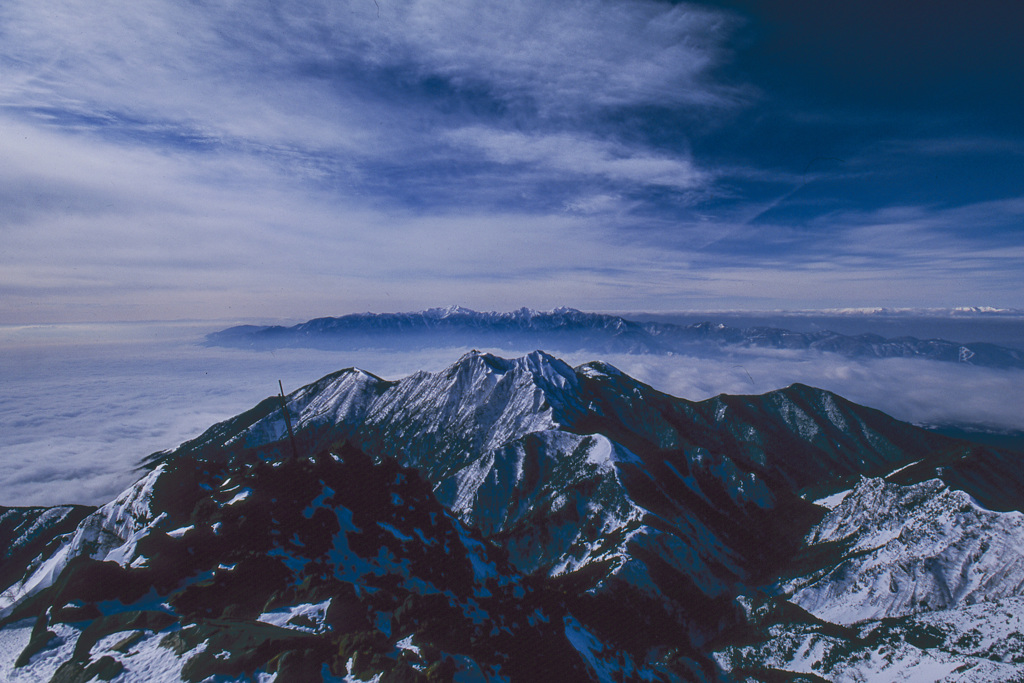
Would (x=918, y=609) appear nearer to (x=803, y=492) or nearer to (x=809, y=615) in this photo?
(x=809, y=615)

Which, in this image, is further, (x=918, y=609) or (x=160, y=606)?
(x=918, y=609)

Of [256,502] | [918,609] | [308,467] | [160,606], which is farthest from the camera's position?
[918,609]

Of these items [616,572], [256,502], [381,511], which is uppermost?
[256,502]

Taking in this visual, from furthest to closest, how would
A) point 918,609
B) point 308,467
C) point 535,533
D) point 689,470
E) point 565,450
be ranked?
point 565,450 < point 689,470 < point 535,533 < point 918,609 < point 308,467

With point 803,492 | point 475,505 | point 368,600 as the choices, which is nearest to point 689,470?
point 803,492

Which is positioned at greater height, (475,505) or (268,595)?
(268,595)

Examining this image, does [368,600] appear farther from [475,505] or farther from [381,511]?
[475,505]

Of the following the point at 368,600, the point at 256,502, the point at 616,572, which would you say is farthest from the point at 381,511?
the point at 616,572
